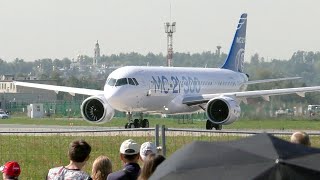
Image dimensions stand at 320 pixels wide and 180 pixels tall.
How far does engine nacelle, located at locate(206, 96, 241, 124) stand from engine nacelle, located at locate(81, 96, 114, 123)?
13.1 feet

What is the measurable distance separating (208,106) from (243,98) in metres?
4.60

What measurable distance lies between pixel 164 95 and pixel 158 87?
2.46 ft

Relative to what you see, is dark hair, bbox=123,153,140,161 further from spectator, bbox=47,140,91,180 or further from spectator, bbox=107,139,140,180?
spectator, bbox=47,140,91,180

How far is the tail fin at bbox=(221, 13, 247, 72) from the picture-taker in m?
55.6

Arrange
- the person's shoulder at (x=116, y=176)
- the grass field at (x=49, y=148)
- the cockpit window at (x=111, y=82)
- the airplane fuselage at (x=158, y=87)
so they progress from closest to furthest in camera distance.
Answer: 1. the person's shoulder at (x=116, y=176)
2. the grass field at (x=49, y=148)
3. the airplane fuselage at (x=158, y=87)
4. the cockpit window at (x=111, y=82)

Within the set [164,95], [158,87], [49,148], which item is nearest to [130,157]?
[49,148]

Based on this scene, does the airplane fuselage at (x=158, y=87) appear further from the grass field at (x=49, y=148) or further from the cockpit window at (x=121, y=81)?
the grass field at (x=49, y=148)

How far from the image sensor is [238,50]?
5662 cm

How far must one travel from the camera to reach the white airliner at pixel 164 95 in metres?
41.4

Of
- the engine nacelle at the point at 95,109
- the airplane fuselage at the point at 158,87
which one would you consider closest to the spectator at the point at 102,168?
the airplane fuselage at the point at 158,87

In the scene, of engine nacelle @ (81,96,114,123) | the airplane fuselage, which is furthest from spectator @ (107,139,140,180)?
engine nacelle @ (81,96,114,123)

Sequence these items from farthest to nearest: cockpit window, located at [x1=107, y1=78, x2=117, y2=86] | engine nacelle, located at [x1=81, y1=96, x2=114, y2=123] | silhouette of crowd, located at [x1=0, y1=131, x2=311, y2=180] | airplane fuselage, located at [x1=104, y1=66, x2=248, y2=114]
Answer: engine nacelle, located at [x1=81, y1=96, x2=114, y2=123], cockpit window, located at [x1=107, y1=78, x2=117, y2=86], airplane fuselage, located at [x1=104, y1=66, x2=248, y2=114], silhouette of crowd, located at [x1=0, y1=131, x2=311, y2=180]

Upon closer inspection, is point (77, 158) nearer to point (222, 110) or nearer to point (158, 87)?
point (222, 110)

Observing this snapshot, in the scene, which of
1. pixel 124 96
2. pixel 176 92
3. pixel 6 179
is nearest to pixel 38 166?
pixel 6 179
